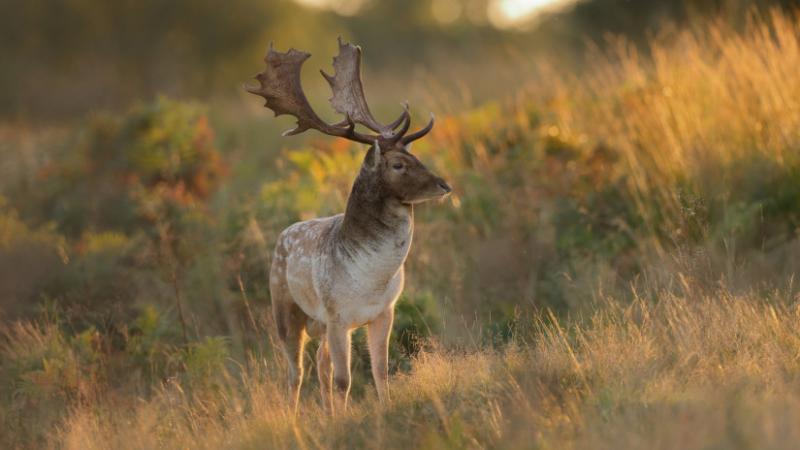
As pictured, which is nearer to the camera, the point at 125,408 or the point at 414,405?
the point at 414,405

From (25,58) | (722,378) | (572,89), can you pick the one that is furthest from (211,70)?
(722,378)

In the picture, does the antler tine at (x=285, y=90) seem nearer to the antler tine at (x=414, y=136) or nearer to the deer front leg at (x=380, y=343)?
the antler tine at (x=414, y=136)

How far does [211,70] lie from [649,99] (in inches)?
1142

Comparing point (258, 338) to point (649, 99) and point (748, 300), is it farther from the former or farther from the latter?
point (649, 99)

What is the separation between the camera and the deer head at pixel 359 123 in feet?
22.8

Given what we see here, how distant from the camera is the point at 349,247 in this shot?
711 centimetres

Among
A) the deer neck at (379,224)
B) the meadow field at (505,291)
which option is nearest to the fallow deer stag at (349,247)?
the deer neck at (379,224)

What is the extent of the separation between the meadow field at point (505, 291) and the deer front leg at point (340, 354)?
0.24 meters

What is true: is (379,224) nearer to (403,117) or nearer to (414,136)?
(414,136)

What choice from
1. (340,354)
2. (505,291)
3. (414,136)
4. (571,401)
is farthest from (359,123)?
(505,291)

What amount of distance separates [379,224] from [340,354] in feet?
2.83

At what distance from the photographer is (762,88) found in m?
11.0

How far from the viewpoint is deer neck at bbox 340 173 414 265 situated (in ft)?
23.0

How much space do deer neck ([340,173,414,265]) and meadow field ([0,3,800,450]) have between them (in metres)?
0.77
